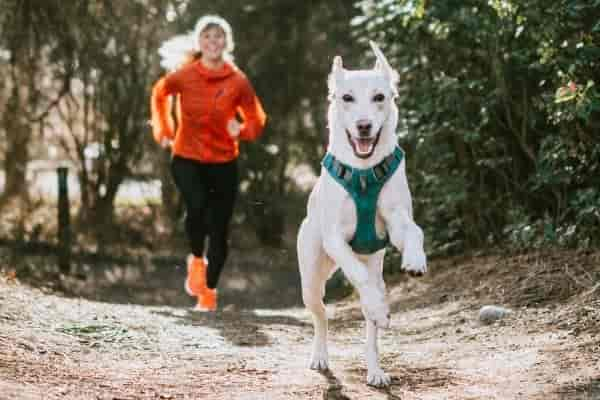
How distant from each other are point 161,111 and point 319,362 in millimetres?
3649

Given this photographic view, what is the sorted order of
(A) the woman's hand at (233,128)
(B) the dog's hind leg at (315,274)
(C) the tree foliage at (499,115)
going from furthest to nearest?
(A) the woman's hand at (233,128) → (C) the tree foliage at (499,115) → (B) the dog's hind leg at (315,274)

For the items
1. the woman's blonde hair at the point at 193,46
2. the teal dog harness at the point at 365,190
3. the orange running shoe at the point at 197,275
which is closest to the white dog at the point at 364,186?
the teal dog harness at the point at 365,190

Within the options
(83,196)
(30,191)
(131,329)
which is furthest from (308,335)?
(30,191)

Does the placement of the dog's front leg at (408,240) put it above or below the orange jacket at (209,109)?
below

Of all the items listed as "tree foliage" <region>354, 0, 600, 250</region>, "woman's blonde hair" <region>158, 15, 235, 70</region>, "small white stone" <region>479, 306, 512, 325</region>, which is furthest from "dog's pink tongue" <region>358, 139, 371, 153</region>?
"woman's blonde hair" <region>158, 15, 235, 70</region>

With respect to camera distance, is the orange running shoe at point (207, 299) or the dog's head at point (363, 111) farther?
the orange running shoe at point (207, 299)

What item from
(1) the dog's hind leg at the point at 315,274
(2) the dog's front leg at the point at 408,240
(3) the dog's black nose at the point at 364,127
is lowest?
(1) the dog's hind leg at the point at 315,274

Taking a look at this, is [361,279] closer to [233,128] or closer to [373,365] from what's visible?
[373,365]

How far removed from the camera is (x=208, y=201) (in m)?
7.81

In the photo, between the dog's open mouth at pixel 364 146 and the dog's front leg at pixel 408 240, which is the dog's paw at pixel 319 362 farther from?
the dog's open mouth at pixel 364 146

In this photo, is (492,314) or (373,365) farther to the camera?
(492,314)

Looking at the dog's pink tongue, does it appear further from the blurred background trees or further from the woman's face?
the woman's face

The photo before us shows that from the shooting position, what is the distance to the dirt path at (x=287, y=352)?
4156 mm

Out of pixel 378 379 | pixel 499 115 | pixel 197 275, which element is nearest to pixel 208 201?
pixel 197 275
